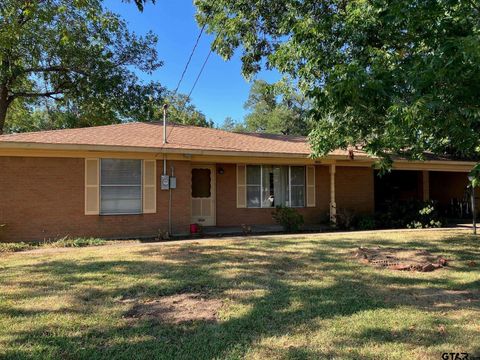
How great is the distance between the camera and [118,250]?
8867mm

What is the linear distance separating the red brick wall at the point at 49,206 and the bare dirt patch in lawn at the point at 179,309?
6.28 meters

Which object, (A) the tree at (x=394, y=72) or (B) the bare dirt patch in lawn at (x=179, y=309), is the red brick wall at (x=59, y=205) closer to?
(A) the tree at (x=394, y=72)

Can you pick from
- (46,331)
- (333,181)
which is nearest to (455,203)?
(333,181)

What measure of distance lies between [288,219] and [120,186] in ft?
16.8

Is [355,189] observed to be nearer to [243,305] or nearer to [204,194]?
[204,194]

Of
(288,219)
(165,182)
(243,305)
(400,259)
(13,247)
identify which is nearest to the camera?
(243,305)

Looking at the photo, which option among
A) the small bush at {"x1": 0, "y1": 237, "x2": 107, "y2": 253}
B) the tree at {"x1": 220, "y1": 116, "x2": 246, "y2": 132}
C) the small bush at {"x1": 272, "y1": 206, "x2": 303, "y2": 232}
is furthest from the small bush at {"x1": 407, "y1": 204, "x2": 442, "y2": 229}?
the tree at {"x1": 220, "y1": 116, "x2": 246, "y2": 132}

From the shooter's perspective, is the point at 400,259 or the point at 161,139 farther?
the point at 161,139

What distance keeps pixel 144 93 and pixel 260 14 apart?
29.4 feet

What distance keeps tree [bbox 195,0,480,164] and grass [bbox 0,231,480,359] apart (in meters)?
2.30

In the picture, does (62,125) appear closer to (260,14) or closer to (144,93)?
(144,93)

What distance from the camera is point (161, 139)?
41.2 feet

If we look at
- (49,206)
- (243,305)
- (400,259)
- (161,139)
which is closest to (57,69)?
(161,139)

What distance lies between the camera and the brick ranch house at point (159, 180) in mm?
10312
